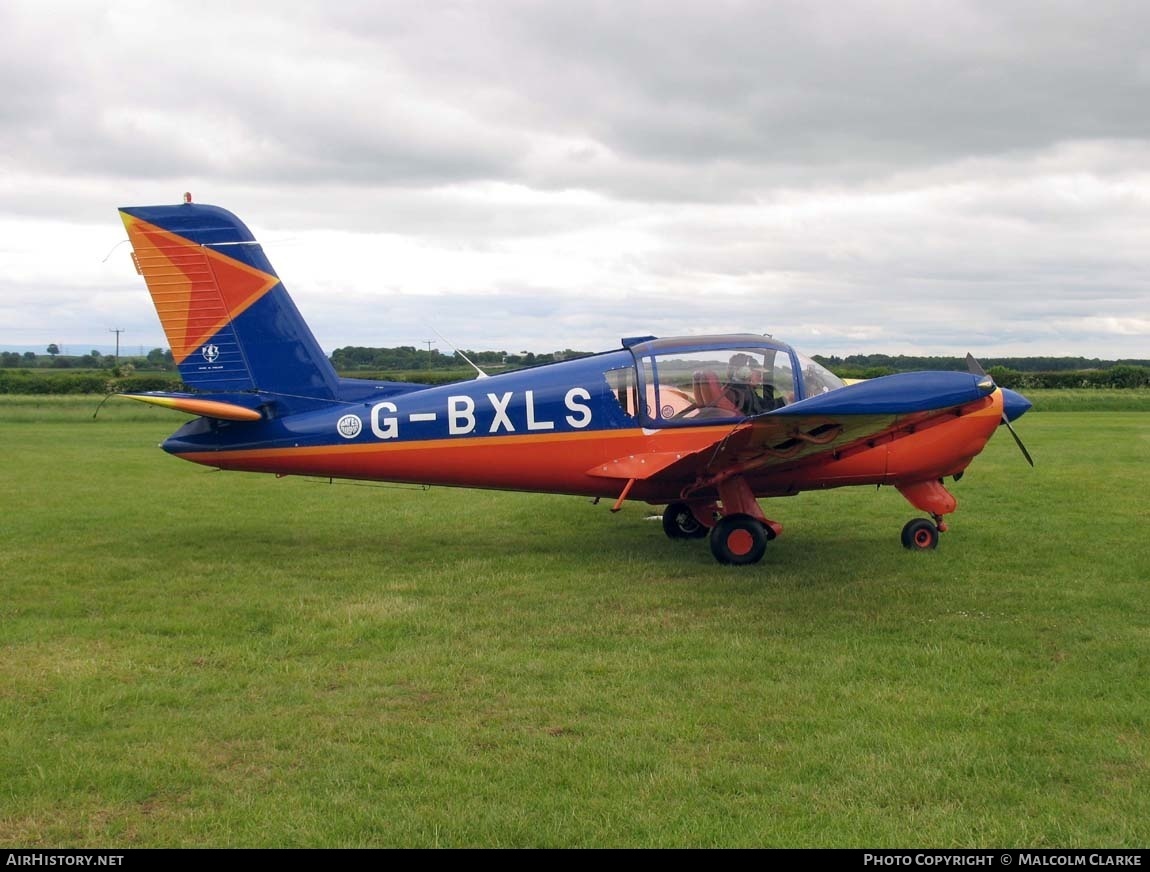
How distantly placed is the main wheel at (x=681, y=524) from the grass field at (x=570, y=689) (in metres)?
0.62

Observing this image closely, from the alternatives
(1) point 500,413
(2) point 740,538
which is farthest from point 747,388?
(1) point 500,413

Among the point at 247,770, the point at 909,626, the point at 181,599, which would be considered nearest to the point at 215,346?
the point at 181,599

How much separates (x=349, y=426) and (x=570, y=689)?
480 cm

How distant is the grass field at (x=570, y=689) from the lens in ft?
13.6

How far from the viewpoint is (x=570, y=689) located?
5.72 metres

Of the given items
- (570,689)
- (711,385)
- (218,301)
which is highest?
(218,301)

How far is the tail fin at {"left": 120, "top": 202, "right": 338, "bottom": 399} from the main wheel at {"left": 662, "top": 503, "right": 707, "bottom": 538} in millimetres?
4098

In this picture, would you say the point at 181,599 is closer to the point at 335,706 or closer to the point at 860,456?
the point at 335,706

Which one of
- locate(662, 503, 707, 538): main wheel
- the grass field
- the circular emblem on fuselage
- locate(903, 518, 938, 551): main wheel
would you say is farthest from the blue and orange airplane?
locate(662, 503, 707, 538): main wheel

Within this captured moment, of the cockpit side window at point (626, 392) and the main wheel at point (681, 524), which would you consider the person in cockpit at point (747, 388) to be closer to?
the cockpit side window at point (626, 392)

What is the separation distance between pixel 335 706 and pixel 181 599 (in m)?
3.23

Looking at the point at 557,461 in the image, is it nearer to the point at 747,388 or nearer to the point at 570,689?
the point at 747,388

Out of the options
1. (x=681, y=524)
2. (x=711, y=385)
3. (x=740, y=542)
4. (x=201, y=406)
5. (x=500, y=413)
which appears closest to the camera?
(x=201, y=406)

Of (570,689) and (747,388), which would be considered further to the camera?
(747,388)
